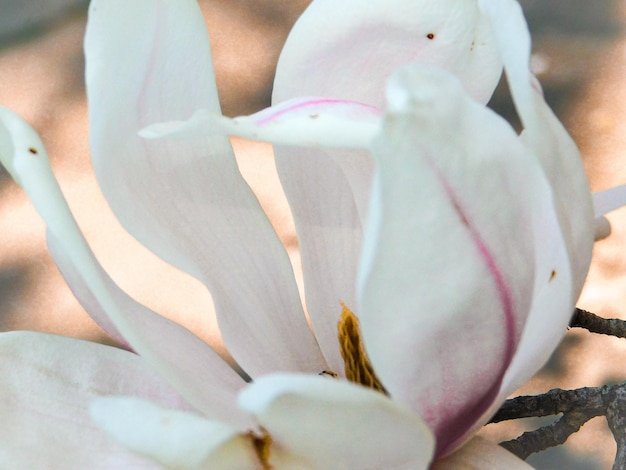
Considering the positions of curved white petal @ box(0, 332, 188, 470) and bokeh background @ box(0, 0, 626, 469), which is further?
bokeh background @ box(0, 0, 626, 469)

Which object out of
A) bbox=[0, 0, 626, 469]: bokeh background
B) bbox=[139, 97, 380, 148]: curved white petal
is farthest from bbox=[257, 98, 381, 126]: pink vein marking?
bbox=[0, 0, 626, 469]: bokeh background

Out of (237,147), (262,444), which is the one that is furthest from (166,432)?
(237,147)

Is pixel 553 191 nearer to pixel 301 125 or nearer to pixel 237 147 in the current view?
pixel 301 125

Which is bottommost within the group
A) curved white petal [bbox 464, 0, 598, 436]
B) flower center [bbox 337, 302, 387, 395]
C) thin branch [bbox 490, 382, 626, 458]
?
thin branch [bbox 490, 382, 626, 458]

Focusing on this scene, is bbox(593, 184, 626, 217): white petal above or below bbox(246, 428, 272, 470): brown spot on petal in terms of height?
above

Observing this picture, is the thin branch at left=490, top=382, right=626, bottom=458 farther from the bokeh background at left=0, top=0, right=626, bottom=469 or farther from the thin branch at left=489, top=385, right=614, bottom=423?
the bokeh background at left=0, top=0, right=626, bottom=469
